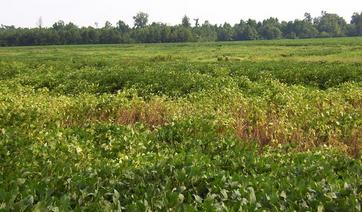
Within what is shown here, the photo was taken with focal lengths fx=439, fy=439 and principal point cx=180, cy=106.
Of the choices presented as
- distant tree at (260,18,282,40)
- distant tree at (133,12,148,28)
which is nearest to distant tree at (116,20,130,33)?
distant tree at (133,12,148,28)

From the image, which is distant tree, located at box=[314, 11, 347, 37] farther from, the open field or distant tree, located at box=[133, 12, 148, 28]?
the open field

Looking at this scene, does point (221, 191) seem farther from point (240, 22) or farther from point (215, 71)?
point (240, 22)

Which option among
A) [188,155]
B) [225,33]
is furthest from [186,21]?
[188,155]

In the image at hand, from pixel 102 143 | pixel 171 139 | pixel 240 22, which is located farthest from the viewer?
pixel 240 22

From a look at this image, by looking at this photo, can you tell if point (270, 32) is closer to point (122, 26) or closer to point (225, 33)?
point (225, 33)

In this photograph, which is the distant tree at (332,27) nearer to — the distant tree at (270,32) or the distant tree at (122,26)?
the distant tree at (270,32)

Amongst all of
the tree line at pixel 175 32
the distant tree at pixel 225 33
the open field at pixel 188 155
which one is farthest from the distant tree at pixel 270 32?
the open field at pixel 188 155

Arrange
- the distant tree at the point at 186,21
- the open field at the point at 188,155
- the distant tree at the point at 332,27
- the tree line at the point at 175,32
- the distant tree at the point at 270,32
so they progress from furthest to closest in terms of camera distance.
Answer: the distant tree at the point at 186,21, the distant tree at the point at 270,32, the distant tree at the point at 332,27, the tree line at the point at 175,32, the open field at the point at 188,155

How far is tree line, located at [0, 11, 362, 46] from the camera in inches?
4419

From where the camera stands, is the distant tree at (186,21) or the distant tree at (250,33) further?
the distant tree at (186,21)

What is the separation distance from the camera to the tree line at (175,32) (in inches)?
4419

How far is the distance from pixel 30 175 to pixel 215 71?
1963cm

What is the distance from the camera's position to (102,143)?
8.94 meters

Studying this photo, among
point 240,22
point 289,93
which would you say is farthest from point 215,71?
point 240,22
